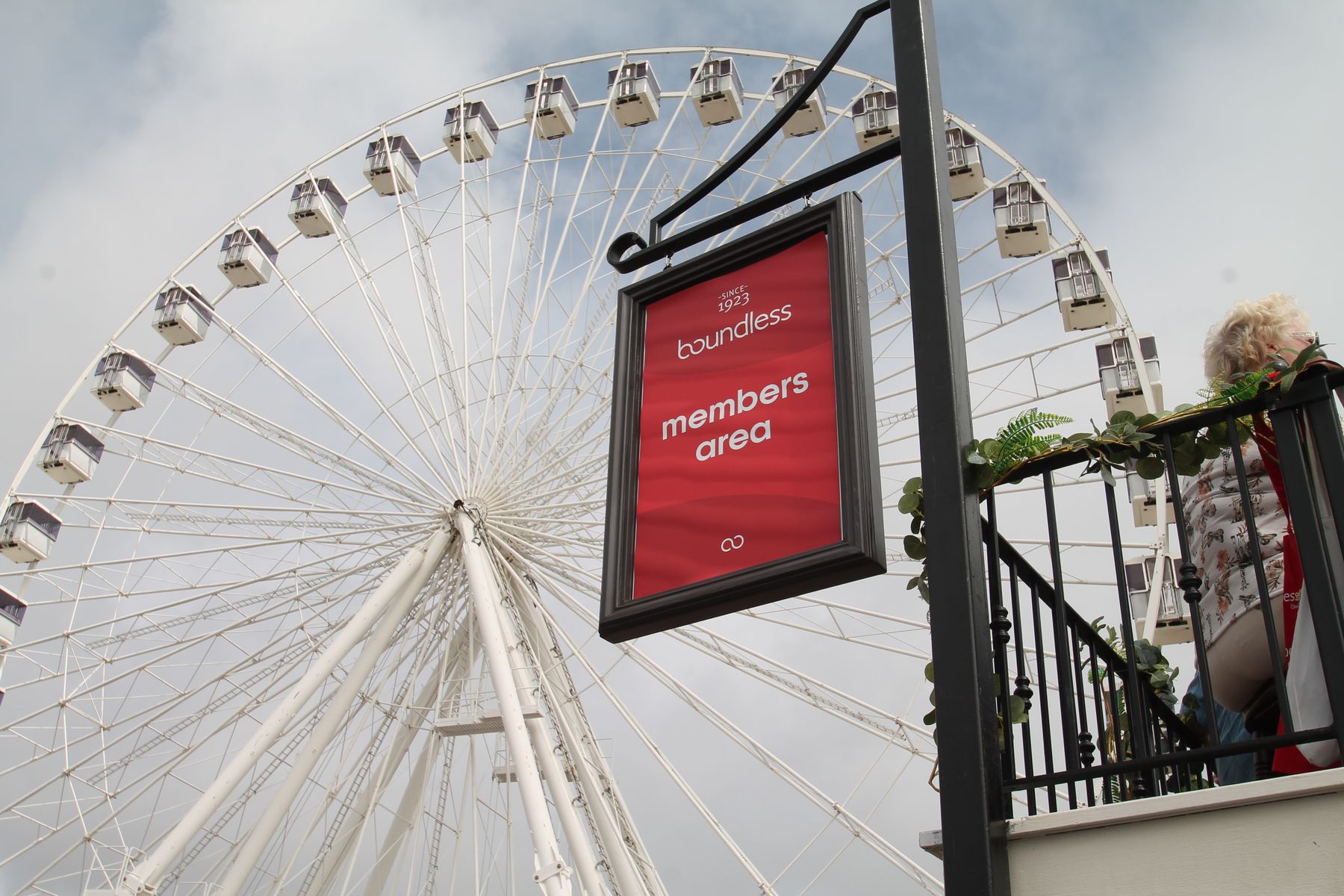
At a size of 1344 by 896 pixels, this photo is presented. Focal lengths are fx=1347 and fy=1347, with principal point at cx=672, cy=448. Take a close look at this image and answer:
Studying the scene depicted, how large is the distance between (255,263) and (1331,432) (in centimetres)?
1664

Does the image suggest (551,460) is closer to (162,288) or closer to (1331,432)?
(162,288)

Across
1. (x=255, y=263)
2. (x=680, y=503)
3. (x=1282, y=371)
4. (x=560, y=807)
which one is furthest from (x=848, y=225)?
(x=255, y=263)

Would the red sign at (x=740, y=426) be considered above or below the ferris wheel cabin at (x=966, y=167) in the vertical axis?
below

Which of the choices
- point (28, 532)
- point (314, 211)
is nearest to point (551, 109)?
point (314, 211)

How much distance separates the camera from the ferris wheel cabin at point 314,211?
17.1m

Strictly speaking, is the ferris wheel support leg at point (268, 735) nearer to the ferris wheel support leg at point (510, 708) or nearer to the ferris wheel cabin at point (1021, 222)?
the ferris wheel support leg at point (510, 708)

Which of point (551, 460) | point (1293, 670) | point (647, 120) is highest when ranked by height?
point (647, 120)

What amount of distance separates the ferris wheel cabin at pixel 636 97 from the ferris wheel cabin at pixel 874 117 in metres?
2.59

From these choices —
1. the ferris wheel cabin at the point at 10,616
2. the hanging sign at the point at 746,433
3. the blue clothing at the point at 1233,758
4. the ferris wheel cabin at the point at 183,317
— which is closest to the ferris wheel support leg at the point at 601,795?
the ferris wheel cabin at the point at 183,317

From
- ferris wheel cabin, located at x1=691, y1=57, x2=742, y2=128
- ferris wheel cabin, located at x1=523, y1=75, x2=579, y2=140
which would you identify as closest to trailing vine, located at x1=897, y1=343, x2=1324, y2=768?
ferris wheel cabin, located at x1=691, y1=57, x2=742, y2=128

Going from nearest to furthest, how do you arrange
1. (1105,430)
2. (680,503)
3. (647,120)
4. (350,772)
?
1. (1105,430)
2. (680,503)
3. (350,772)
4. (647,120)

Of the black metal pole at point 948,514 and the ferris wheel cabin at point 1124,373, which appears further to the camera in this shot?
the ferris wheel cabin at point 1124,373

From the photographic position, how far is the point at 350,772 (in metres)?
13.0

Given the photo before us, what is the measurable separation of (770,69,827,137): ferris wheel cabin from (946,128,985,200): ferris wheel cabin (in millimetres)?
1552
